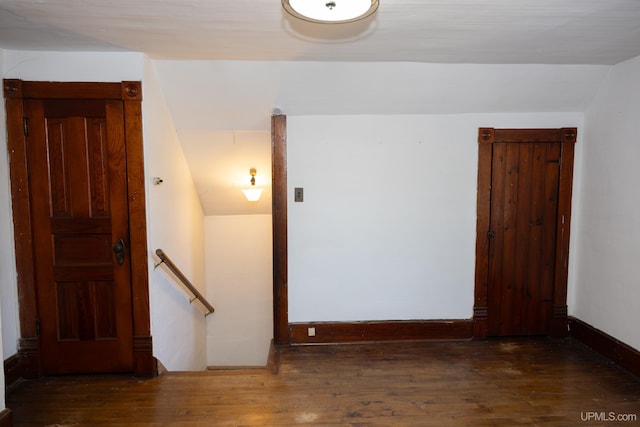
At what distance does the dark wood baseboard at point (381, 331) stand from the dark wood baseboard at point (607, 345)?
0.91 metres

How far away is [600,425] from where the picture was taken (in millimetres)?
2240

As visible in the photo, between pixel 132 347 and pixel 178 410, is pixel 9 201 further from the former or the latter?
pixel 178 410

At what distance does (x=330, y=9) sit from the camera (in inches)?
63.7

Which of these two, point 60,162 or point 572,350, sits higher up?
point 60,162

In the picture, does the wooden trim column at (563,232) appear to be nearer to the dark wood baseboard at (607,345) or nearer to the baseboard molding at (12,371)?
the dark wood baseboard at (607,345)

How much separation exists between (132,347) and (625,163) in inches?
153

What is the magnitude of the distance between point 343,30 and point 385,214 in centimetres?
155

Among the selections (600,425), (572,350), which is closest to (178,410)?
(600,425)

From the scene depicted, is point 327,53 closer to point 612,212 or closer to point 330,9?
point 330,9

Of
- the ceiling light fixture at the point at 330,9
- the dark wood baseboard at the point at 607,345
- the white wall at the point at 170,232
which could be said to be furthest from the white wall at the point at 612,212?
the white wall at the point at 170,232

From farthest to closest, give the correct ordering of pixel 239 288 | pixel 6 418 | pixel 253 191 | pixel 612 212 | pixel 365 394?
pixel 239 288 → pixel 253 191 → pixel 612 212 → pixel 365 394 → pixel 6 418

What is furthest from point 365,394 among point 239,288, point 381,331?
point 239,288

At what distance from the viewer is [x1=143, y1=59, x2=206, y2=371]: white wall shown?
9.09ft

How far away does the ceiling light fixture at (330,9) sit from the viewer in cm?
158
